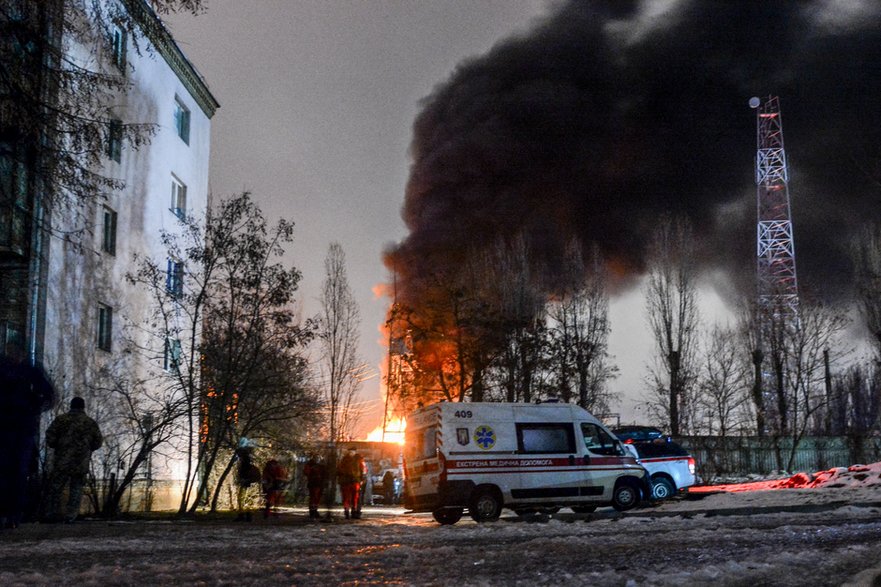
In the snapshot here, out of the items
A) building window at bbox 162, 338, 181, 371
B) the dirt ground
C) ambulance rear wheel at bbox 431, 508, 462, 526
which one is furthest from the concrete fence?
the dirt ground

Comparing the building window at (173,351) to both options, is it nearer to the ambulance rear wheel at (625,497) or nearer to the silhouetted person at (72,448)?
the silhouetted person at (72,448)

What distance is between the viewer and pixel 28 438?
15.0 metres

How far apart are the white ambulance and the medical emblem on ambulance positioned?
0.06ft

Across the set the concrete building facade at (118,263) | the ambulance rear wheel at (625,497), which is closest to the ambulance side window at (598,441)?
the ambulance rear wheel at (625,497)

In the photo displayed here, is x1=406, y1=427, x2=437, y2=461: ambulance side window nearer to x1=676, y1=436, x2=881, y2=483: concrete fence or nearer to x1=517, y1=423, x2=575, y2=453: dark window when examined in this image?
x1=517, y1=423, x2=575, y2=453: dark window

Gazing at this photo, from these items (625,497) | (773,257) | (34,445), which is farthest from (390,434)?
(34,445)

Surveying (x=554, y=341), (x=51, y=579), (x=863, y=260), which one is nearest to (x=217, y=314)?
(x=51, y=579)

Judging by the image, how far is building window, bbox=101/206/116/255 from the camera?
2555 centimetres

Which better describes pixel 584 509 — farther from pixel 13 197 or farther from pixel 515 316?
pixel 515 316

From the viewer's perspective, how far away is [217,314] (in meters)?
24.2

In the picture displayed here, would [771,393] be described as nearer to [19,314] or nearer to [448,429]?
[448,429]

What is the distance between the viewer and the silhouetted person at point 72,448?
16.3 meters

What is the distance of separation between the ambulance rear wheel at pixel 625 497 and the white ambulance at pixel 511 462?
2cm

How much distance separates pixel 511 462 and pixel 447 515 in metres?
1.74
